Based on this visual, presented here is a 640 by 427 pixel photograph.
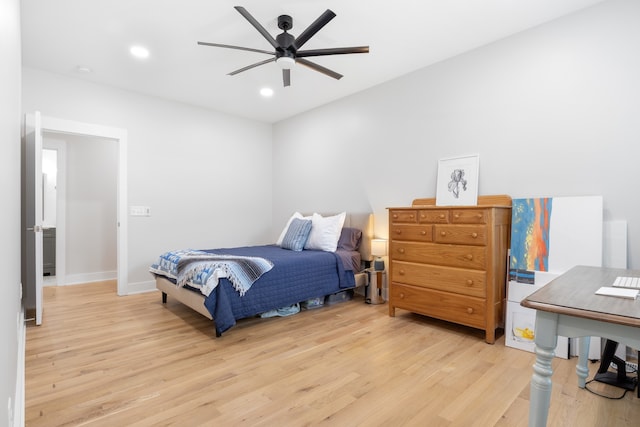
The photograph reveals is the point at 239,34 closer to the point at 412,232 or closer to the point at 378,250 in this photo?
the point at 412,232

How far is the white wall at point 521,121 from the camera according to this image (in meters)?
2.40

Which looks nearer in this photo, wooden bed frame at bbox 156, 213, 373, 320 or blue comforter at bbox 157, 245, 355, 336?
blue comforter at bbox 157, 245, 355, 336

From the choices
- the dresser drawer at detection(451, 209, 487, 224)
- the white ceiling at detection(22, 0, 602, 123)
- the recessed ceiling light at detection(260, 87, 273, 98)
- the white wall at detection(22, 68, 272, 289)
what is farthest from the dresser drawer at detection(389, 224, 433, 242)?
the white wall at detection(22, 68, 272, 289)

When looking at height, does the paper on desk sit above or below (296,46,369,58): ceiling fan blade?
below

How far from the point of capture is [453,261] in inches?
111

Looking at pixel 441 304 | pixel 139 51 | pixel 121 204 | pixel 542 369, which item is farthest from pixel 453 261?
pixel 121 204

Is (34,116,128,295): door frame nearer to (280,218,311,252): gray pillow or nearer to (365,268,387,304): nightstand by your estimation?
(280,218,311,252): gray pillow

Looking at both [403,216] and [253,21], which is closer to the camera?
[253,21]

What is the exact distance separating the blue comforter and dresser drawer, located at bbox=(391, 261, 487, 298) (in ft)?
2.39

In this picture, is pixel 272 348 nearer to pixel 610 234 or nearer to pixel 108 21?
pixel 610 234

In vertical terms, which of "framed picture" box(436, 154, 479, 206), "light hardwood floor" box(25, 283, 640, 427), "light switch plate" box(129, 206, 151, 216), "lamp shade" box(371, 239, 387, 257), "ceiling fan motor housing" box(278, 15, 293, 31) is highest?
"ceiling fan motor housing" box(278, 15, 293, 31)

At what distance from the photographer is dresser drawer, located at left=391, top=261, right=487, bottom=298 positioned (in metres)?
2.67

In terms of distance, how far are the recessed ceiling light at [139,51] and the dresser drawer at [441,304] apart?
3.49 meters

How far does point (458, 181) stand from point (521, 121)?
2.47 feet
